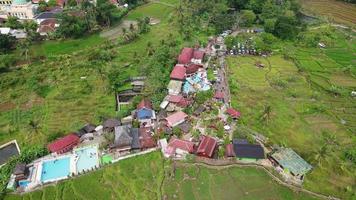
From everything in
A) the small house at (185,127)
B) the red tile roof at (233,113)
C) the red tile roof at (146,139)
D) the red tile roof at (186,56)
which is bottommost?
the red tile roof at (146,139)

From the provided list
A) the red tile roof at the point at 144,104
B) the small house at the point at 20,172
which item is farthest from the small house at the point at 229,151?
the small house at the point at 20,172

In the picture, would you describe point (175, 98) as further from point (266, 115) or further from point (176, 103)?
point (266, 115)

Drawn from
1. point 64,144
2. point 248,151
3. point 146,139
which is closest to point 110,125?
point 146,139

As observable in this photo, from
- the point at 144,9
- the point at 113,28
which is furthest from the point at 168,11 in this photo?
the point at 113,28

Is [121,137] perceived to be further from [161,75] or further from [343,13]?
[343,13]

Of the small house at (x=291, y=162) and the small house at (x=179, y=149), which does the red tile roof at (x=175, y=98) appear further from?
the small house at (x=291, y=162)
